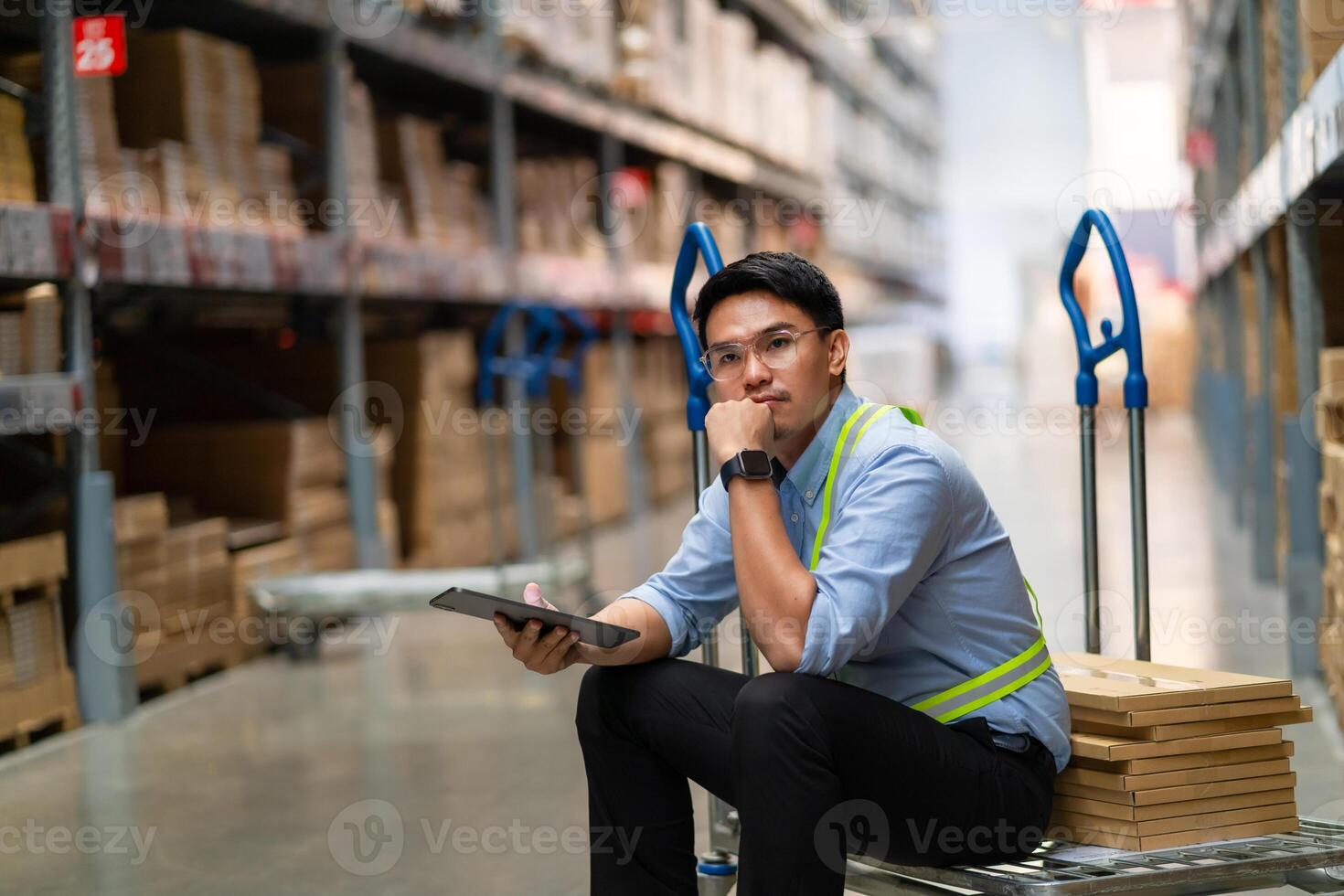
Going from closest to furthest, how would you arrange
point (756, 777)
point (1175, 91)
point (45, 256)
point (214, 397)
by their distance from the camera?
point (756, 777) → point (45, 256) → point (214, 397) → point (1175, 91)

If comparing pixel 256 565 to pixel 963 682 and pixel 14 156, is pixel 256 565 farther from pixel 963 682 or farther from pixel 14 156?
pixel 963 682

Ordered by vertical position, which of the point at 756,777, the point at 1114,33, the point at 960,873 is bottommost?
the point at 960,873

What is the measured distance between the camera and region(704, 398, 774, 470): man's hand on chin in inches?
83.4

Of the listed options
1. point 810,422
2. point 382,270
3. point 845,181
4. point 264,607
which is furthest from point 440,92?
point 845,181

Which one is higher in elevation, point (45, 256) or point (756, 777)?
point (45, 256)

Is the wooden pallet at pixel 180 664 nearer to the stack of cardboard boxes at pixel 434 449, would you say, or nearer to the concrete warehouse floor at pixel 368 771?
the concrete warehouse floor at pixel 368 771

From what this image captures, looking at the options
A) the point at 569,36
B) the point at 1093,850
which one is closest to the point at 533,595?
the point at 1093,850

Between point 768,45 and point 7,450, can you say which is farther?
point 768,45

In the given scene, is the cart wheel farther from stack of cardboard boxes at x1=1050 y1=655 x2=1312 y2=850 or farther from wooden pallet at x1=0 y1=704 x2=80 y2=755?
stack of cardboard boxes at x1=1050 y1=655 x2=1312 y2=850

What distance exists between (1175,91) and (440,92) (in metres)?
13.3

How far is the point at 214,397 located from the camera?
7.53 meters

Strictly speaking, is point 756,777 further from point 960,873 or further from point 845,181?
point 845,181

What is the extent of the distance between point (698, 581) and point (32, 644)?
9.63 feet

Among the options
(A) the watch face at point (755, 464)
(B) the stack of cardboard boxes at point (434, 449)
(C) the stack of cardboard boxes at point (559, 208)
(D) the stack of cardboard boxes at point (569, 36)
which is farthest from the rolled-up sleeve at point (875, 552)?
(C) the stack of cardboard boxes at point (559, 208)
